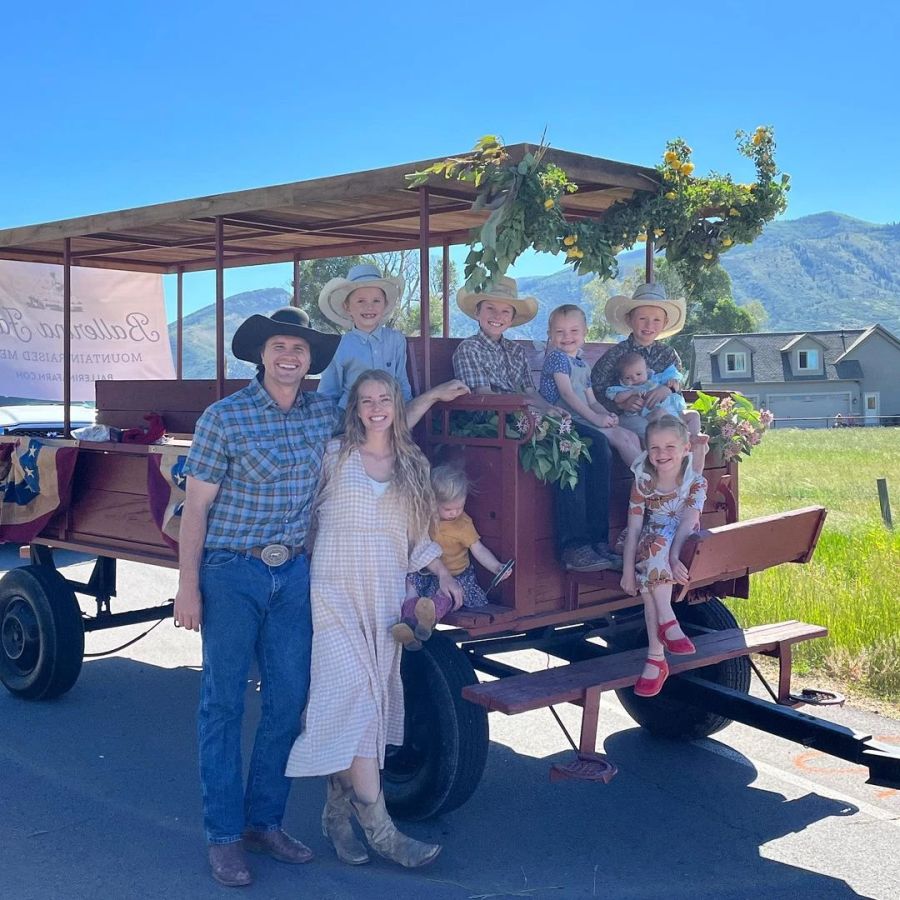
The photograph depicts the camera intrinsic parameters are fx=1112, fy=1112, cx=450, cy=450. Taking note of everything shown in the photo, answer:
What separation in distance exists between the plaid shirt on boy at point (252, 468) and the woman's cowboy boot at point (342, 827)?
3.19ft

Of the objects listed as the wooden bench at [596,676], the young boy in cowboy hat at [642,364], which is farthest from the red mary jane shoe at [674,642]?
the young boy in cowboy hat at [642,364]

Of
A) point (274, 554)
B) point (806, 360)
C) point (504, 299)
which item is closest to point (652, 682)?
point (274, 554)

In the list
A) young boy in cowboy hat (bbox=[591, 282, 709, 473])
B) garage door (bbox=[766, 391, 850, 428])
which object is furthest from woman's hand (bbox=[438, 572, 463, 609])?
garage door (bbox=[766, 391, 850, 428])

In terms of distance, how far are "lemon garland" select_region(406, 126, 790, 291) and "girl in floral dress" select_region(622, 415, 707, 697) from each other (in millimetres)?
921

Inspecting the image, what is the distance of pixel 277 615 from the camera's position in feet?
13.5

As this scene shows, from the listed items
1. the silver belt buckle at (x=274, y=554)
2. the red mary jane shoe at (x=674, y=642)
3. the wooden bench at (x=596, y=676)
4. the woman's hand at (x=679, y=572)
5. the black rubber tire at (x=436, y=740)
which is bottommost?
the black rubber tire at (x=436, y=740)

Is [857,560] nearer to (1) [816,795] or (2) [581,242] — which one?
(1) [816,795]

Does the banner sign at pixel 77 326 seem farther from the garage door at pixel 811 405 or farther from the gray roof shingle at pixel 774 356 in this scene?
the garage door at pixel 811 405

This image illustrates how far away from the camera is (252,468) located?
4031 millimetres

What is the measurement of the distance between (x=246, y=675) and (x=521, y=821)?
1421 mm

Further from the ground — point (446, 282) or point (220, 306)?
point (446, 282)

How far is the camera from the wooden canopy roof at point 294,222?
15.9ft

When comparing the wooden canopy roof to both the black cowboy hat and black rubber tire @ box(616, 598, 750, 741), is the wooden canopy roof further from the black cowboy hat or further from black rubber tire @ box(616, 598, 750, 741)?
black rubber tire @ box(616, 598, 750, 741)

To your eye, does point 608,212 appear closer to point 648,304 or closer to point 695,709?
point 648,304
